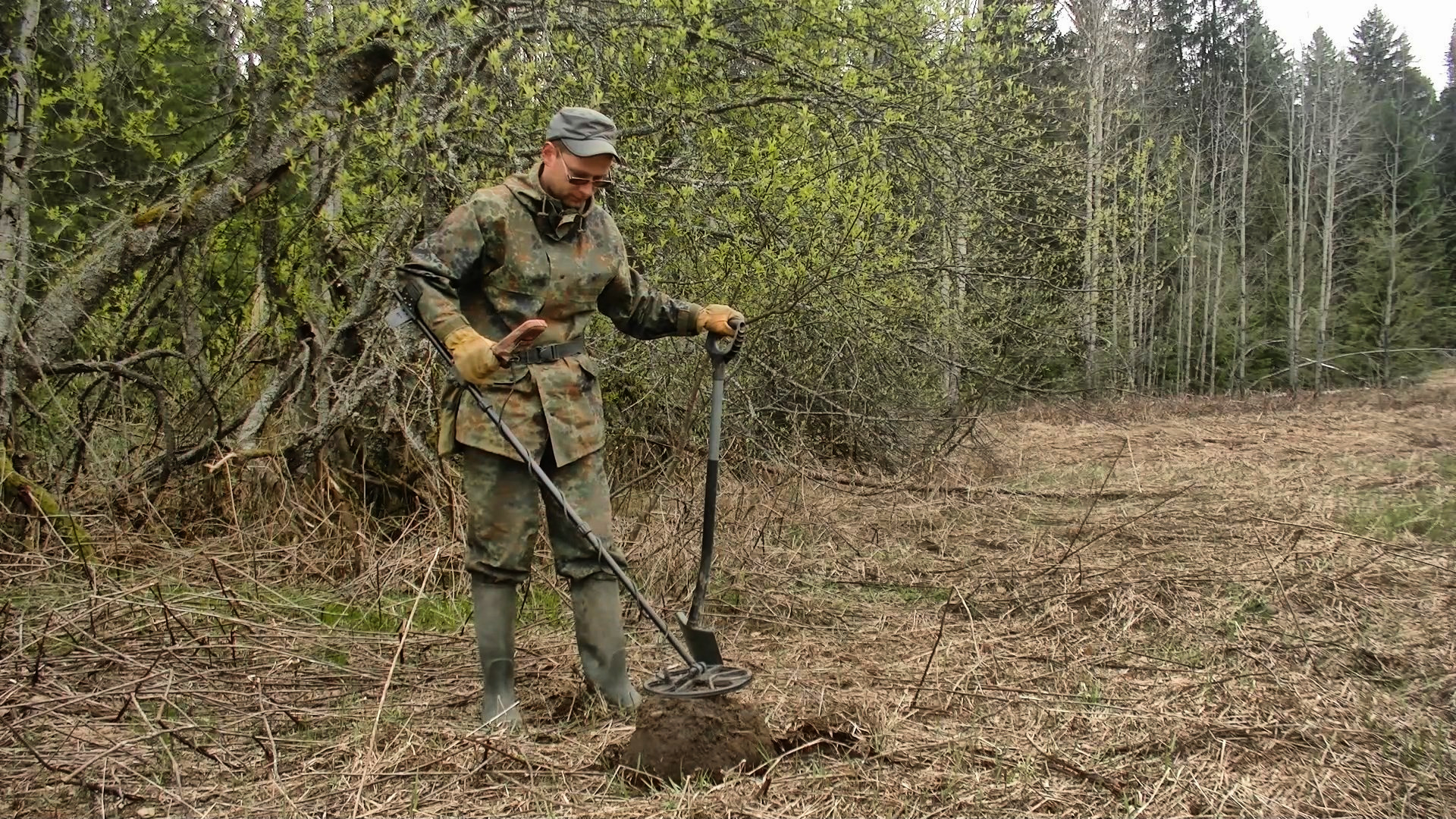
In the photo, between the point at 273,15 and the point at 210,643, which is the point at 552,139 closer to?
the point at 210,643

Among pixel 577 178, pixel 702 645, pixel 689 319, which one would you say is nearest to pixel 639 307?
Result: pixel 689 319

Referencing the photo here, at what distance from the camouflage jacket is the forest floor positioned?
0.87 m

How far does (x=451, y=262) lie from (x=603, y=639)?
1403mm

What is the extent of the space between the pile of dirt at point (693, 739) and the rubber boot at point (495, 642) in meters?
0.72

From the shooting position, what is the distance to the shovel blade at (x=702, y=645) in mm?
3445

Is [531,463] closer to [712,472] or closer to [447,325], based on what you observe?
[447,325]

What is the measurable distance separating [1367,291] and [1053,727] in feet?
106

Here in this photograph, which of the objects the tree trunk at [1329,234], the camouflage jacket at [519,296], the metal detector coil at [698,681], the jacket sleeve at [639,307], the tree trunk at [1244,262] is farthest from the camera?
the tree trunk at [1329,234]

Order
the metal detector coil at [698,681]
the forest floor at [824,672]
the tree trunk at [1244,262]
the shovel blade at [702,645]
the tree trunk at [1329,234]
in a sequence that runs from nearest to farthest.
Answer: the forest floor at [824,672] → the metal detector coil at [698,681] → the shovel blade at [702,645] → the tree trunk at [1244,262] → the tree trunk at [1329,234]

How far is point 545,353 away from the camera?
382 cm

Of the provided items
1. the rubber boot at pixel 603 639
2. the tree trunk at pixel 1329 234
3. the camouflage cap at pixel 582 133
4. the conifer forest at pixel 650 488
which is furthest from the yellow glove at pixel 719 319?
the tree trunk at pixel 1329 234

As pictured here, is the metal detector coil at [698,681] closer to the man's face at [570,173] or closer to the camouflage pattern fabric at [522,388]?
the camouflage pattern fabric at [522,388]

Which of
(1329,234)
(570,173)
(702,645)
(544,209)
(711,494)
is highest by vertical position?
(1329,234)

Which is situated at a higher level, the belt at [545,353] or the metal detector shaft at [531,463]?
the belt at [545,353]
